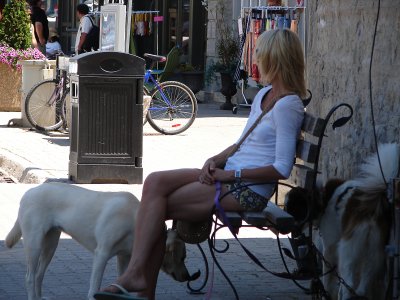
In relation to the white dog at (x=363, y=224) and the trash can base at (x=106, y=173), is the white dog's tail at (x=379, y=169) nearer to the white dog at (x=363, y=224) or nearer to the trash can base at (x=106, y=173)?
the white dog at (x=363, y=224)

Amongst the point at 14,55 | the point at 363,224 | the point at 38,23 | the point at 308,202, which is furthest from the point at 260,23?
the point at 363,224

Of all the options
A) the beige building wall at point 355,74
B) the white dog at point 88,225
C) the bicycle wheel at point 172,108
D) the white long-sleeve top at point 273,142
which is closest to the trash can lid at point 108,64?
the beige building wall at point 355,74

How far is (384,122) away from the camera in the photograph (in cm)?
543

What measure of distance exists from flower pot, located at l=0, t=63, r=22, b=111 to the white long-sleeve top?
1294cm

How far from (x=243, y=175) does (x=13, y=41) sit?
518 inches

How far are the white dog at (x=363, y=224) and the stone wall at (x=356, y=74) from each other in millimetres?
386

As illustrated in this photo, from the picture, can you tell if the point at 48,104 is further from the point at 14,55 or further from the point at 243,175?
the point at 243,175

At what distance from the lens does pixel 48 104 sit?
14.8 m

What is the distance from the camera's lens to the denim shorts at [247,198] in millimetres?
5227

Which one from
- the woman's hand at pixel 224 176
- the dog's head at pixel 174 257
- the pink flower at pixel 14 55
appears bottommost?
the dog's head at pixel 174 257

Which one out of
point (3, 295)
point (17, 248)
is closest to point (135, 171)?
point (17, 248)

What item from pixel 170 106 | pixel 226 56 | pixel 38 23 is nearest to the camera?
pixel 170 106

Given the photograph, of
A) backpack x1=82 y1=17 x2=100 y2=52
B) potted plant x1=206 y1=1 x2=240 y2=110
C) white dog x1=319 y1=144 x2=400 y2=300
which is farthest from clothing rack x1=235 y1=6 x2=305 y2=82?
white dog x1=319 y1=144 x2=400 y2=300

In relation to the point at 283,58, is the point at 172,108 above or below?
below
